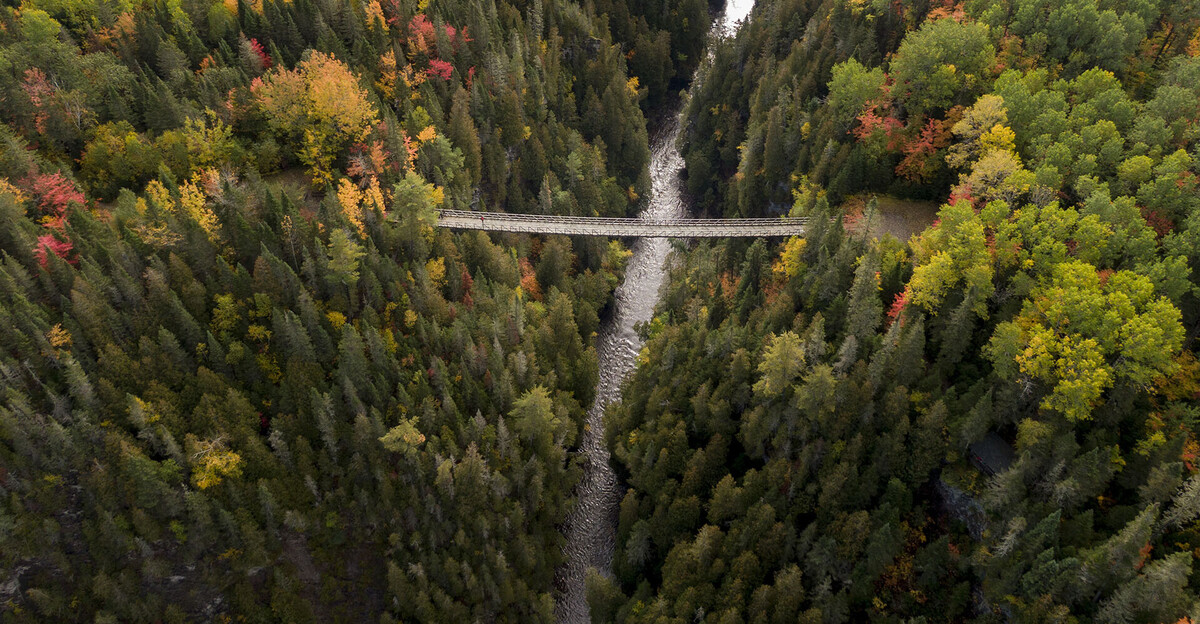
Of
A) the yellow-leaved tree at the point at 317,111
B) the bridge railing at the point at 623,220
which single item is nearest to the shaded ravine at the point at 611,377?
the bridge railing at the point at 623,220

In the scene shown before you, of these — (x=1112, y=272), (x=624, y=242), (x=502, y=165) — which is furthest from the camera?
(x=624, y=242)

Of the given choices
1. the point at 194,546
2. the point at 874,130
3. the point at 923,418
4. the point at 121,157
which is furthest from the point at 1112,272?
the point at 121,157

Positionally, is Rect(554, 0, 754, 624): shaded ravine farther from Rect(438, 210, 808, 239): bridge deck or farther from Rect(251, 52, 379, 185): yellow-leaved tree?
Rect(251, 52, 379, 185): yellow-leaved tree

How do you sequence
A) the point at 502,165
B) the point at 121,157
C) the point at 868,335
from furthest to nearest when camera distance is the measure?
1. the point at 502,165
2. the point at 121,157
3. the point at 868,335

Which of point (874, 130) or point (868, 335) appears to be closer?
point (868, 335)

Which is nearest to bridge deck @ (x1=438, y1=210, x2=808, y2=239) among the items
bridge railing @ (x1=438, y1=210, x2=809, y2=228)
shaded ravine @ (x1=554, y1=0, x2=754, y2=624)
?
bridge railing @ (x1=438, y1=210, x2=809, y2=228)

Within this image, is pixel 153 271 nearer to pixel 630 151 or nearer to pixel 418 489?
pixel 418 489
